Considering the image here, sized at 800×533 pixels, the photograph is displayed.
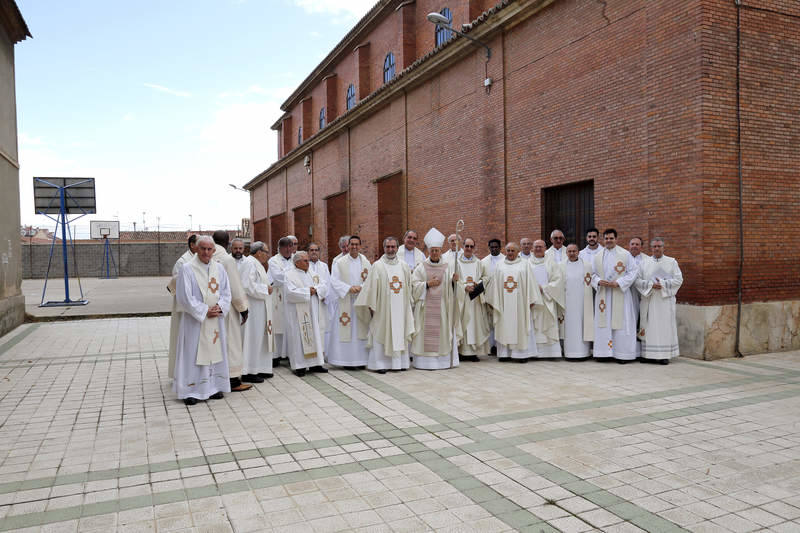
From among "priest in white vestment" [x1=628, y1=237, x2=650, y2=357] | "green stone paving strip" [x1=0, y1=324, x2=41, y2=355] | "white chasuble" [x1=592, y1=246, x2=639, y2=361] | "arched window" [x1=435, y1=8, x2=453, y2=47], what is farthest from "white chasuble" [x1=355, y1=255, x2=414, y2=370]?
"arched window" [x1=435, y1=8, x2=453, y2=47]

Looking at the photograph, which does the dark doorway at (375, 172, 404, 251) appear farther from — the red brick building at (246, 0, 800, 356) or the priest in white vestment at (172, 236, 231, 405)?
the priest in white vestment at (172, 236, 231, 405)

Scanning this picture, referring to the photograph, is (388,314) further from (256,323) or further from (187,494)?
(187,494)

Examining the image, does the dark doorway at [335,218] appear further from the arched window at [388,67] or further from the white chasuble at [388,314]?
the white chasuble at [388,314]

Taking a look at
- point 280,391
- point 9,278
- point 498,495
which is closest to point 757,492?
point 498,495

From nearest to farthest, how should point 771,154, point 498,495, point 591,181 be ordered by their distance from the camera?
point 498,495 → point 771,154 → point 591,181

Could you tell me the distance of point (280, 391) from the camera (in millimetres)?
6930

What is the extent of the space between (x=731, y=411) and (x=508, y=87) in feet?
29.4

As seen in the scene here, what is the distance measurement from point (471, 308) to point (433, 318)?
0.74 meters

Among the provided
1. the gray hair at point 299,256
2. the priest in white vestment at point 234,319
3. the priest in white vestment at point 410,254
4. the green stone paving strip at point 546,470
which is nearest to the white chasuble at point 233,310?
the priest in white vestment at point 234,319

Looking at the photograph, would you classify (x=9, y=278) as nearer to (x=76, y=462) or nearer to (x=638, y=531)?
(x=76, y=462)

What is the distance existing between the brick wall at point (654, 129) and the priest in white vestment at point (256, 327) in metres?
5.99

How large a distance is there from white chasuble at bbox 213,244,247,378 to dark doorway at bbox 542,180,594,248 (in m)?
6.74

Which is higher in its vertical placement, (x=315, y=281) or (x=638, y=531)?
(x=315, y=281)

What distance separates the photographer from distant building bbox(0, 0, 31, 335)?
1262cm
